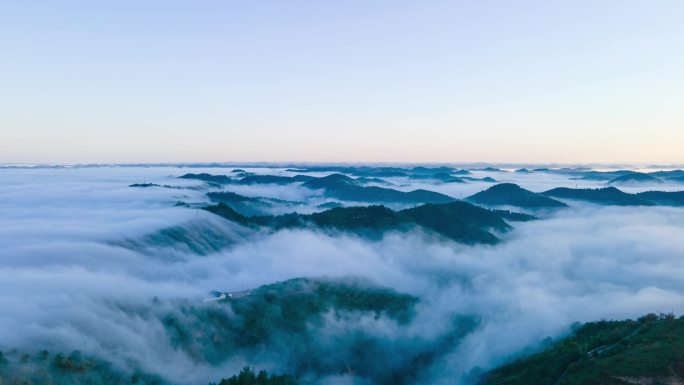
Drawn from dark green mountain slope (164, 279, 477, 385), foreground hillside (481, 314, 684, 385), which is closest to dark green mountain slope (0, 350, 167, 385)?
dark green mountain slope (164, 279, 477, 385)

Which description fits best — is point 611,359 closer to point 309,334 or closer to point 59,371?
point 309,334

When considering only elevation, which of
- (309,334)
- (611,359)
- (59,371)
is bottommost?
(309,334)

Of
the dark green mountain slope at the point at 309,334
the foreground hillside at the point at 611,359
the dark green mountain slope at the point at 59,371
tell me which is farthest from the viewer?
the dark green mountain slope at the point at 309,334

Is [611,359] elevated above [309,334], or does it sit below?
above

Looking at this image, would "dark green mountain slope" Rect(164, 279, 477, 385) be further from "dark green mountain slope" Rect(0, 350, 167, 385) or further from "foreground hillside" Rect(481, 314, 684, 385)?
"foreground hillside" Rect(481, 314, 684, 385)

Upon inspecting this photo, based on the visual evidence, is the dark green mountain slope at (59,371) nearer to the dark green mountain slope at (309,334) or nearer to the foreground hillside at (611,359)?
the dark green mountain slope at (309,334)

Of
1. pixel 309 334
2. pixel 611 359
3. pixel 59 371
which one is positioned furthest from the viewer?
pixel 309 334

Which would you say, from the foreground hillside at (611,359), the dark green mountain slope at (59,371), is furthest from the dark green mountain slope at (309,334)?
the foreground hillside at (611,359)

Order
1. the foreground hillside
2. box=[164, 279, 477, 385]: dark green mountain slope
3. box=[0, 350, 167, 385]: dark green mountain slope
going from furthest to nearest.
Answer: box=[164, 279, 477, 385]: dark green mountain slope
box=[0, 350, 167, 385]: dark green mountain slope
the foreground hillside

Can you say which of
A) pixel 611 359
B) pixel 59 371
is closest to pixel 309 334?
pixel 59 371
